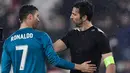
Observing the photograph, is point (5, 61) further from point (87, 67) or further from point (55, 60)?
point (87, 67)

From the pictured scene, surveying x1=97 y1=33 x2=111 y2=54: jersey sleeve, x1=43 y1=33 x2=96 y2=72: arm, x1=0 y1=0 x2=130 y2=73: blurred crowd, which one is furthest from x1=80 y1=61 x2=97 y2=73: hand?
x1=0 y1=0 x2=130 y2=73: blurred crowd

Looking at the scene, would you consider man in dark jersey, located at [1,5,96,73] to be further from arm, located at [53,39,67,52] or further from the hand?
arm, located at [53,39,67,52]

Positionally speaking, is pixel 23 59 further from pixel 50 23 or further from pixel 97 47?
pixel 50 23

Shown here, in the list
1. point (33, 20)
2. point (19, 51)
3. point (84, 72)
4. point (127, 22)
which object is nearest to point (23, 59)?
point (19, 51)

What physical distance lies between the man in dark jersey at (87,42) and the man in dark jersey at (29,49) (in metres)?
0.31

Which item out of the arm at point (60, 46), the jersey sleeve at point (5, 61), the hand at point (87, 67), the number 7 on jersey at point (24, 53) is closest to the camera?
the number 7 on jersey at point (24, 53)

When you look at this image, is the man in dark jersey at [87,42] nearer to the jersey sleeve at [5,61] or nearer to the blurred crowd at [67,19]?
the jersey sleeve at [5,61]

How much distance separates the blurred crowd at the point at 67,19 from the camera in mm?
5918

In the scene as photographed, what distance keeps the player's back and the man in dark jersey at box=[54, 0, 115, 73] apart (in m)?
0.50

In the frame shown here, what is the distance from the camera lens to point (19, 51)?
3.68 metres

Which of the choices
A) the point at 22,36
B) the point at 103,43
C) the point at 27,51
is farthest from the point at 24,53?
the point at 103,43

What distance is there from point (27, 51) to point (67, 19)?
236cm

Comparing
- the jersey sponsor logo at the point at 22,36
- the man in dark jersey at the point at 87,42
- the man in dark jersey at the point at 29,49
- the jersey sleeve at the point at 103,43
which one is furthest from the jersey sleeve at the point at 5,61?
the jersey sleeve at the point at 103,43

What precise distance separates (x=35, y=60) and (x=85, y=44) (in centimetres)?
64
